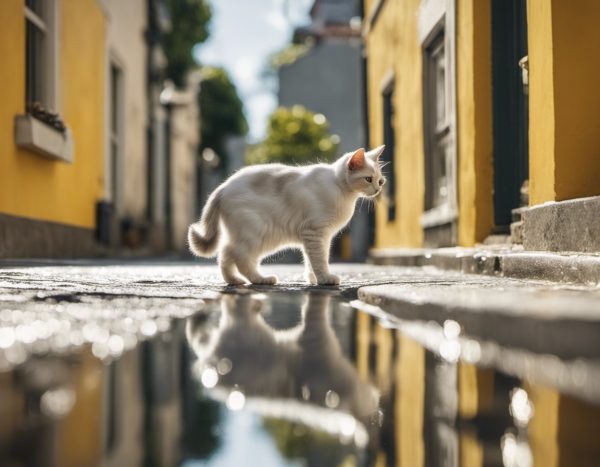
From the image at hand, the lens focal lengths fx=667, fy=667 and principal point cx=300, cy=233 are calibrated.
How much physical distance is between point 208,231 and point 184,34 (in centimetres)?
1463

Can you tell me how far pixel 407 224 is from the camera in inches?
263

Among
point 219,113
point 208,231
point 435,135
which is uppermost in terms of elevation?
point 219,113

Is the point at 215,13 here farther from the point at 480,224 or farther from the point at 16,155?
the point at 480,224

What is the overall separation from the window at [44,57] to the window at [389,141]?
142 inches

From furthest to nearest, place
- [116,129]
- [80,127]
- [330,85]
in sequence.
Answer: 1. [330,85]
2. [116,129]
3. [80,127]

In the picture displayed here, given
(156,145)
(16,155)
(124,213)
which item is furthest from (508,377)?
(156,145)

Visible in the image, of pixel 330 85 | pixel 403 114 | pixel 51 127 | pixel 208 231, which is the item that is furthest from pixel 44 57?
pixel 330 85

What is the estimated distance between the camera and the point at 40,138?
581 cm

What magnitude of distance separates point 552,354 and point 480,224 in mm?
3355

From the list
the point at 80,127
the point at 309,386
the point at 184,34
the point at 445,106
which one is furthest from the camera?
the point at 184,34

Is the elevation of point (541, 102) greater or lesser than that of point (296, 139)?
lesser

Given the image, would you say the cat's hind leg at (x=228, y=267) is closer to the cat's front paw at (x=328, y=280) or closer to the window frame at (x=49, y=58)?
the cat's front paw at (x=328, y=280)

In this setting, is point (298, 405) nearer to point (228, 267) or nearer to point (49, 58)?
point (228, 267)

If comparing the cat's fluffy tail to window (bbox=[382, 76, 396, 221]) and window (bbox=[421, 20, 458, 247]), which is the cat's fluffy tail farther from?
window (bbox=[382, 76, 396, 221])
